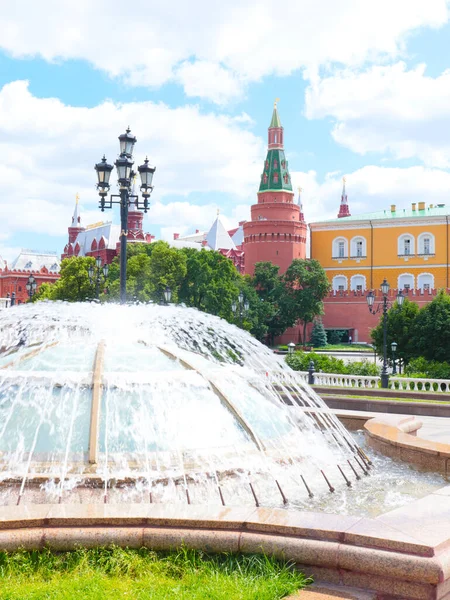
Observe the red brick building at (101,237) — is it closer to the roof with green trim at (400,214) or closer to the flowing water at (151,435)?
the roof with green trim at (400,214)

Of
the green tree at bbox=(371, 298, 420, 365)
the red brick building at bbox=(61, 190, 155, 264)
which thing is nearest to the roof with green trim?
the red brick building at bbox=(61, 190, 155, 264)

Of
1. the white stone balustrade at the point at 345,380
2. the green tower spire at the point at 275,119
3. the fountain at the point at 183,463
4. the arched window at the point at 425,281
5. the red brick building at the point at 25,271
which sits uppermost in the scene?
the green tower spire at the point at 275,119

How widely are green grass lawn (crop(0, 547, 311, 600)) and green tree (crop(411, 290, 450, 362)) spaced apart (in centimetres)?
2146

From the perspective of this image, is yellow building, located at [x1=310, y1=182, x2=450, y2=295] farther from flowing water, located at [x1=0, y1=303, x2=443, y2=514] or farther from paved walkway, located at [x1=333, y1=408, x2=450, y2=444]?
flowing water, located at [x1=0, y1=303, x2=443, y2=514]

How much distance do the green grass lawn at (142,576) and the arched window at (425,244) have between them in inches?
2213

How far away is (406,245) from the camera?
5797cm

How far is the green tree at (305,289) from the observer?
165 feet

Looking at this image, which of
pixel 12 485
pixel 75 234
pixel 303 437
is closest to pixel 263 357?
pixel 303 437

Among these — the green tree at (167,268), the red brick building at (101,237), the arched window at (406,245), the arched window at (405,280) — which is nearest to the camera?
the green tree at (167,268)

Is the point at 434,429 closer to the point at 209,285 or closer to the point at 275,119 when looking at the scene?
the point at 209,285

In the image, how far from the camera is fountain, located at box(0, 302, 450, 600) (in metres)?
3.79

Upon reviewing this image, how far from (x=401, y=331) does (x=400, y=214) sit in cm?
3781

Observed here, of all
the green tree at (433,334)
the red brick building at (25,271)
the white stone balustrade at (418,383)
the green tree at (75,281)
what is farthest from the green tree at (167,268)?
the red brick building at (25,271)

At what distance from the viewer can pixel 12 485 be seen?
16.3ft
